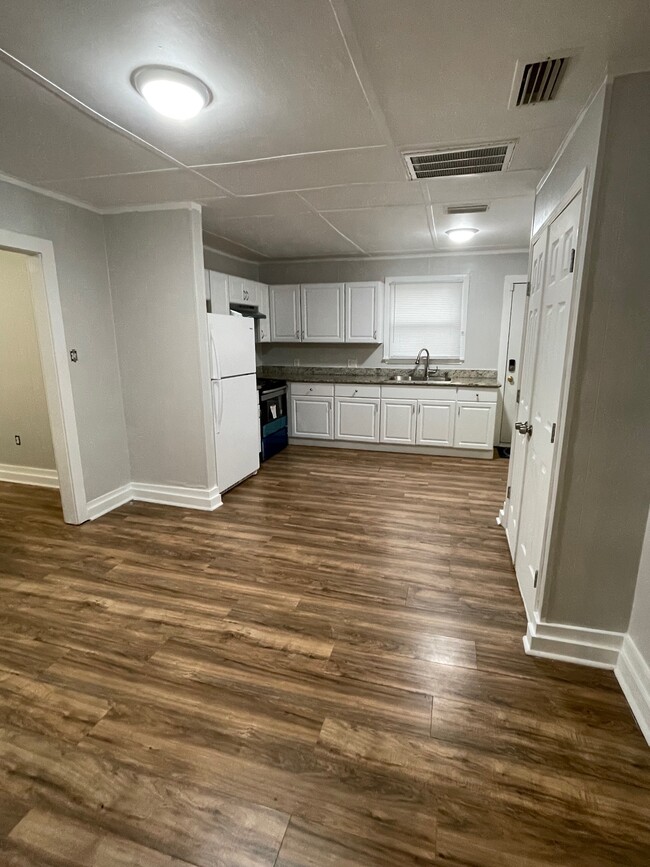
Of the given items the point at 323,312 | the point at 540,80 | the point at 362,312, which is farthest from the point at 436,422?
the point at 540,80

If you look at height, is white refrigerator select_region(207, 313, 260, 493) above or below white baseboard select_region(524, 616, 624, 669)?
above

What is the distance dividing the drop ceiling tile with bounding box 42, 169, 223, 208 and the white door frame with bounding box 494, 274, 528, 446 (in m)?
3.73

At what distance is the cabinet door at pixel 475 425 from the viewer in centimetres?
494

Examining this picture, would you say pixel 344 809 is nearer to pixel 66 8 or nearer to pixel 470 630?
pixel 470 630

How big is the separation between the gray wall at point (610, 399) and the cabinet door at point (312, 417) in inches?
152

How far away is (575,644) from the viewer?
1.92 metres

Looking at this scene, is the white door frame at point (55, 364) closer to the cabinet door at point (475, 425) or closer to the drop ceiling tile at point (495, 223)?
the drop ceiling tile at point (495, 223)

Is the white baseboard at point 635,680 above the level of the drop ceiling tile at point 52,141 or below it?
below

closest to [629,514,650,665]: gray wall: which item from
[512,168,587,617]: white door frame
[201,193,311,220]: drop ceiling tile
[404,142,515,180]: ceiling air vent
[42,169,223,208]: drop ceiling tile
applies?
[512,168,587,617]: white door frame

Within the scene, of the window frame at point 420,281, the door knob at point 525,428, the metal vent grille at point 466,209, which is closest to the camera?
the door knob at point 525,428

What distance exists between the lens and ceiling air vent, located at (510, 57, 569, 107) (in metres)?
1.52

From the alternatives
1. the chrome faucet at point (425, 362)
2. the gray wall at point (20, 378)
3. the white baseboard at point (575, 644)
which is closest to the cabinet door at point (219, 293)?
the gray wall at point (20, 378)

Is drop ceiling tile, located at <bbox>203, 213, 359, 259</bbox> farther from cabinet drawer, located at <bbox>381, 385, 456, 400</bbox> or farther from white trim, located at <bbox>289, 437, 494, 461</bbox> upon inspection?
white trim, located at <bbox>289, 437, 494, 461</bbox>

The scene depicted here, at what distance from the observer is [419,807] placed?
1335 mm
